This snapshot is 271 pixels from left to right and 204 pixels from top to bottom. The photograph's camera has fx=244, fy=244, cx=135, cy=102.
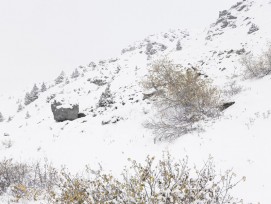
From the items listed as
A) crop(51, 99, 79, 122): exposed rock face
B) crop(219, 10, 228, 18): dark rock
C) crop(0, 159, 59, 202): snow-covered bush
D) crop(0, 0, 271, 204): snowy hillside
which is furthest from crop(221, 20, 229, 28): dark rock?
crop(0, 159, 59, 202): snow-covered bush

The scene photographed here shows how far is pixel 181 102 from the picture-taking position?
11.3 metres

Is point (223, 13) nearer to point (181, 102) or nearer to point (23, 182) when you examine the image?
point (181, 102)

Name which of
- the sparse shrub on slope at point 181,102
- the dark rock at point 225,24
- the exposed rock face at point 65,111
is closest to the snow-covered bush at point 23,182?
the sparse shrub on slope at point 181,102

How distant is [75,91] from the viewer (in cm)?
3303

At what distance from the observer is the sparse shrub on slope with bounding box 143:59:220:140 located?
10204mm

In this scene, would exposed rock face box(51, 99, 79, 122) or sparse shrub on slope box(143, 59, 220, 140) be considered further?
exposed rock face box(51, 99, 79, 122)

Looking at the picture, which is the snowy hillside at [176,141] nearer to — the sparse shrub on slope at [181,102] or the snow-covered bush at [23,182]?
the sparse shrub on slope at [181,102]

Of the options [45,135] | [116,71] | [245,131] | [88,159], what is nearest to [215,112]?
[245,131]

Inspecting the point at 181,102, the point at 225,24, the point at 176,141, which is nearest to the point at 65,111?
the point at 181,102

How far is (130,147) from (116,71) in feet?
101

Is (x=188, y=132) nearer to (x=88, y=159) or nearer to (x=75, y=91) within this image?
(x=88, y=159)

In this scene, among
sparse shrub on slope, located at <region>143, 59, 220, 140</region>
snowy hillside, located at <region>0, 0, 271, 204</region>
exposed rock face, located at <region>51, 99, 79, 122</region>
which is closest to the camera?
snowy hillside, located at <region>0, 0, 271, 204</region>

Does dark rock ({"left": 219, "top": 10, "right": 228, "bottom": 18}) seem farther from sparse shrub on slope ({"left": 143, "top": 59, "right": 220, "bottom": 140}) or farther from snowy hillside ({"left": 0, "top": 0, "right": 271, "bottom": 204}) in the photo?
sparse shrub on slope ({"left": 143, "top": 59, "right": 220, "bottom": 140})

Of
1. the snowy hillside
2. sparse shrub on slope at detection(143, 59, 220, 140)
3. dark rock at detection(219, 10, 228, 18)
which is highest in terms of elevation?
dark rock at detection(219, 10, 228, 18)
